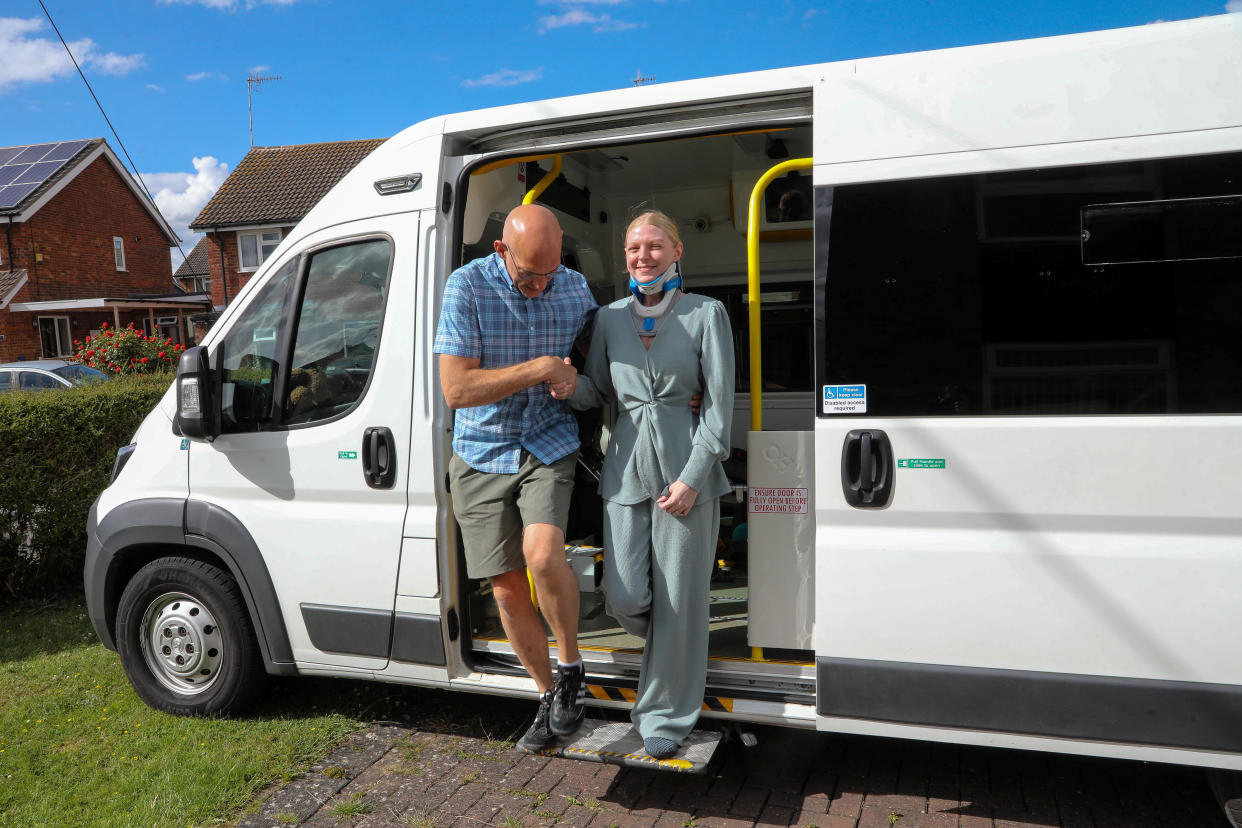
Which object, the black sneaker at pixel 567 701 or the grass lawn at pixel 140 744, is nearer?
the black sneaker at pixel 567 701

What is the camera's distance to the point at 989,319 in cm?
273

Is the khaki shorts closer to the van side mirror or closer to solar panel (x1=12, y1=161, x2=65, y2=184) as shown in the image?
the van side mirror

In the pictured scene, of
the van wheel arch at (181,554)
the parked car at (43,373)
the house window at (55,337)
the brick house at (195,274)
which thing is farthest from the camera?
the brick house at (195,274)

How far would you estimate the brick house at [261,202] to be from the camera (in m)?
26.5

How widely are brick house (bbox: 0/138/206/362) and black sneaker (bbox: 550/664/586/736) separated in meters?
24.8

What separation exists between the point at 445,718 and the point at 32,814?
1.60 m

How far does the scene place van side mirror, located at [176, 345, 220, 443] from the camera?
3.69 m

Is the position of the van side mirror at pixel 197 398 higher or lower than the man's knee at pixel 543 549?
higher

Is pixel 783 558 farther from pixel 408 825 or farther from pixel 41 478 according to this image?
pixel 41 478

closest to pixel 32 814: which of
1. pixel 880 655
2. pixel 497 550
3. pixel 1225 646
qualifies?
pixel 497 550

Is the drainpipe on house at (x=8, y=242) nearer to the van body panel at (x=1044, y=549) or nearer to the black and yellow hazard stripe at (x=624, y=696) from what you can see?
the black and yellow hazard stripe at (x=624, y=696)

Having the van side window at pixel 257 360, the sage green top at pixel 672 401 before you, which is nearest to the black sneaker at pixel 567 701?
the sage green top at pixel 672 401

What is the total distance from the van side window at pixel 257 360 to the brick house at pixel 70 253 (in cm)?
2334

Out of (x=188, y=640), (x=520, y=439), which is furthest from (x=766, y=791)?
(x=188, y=640)
